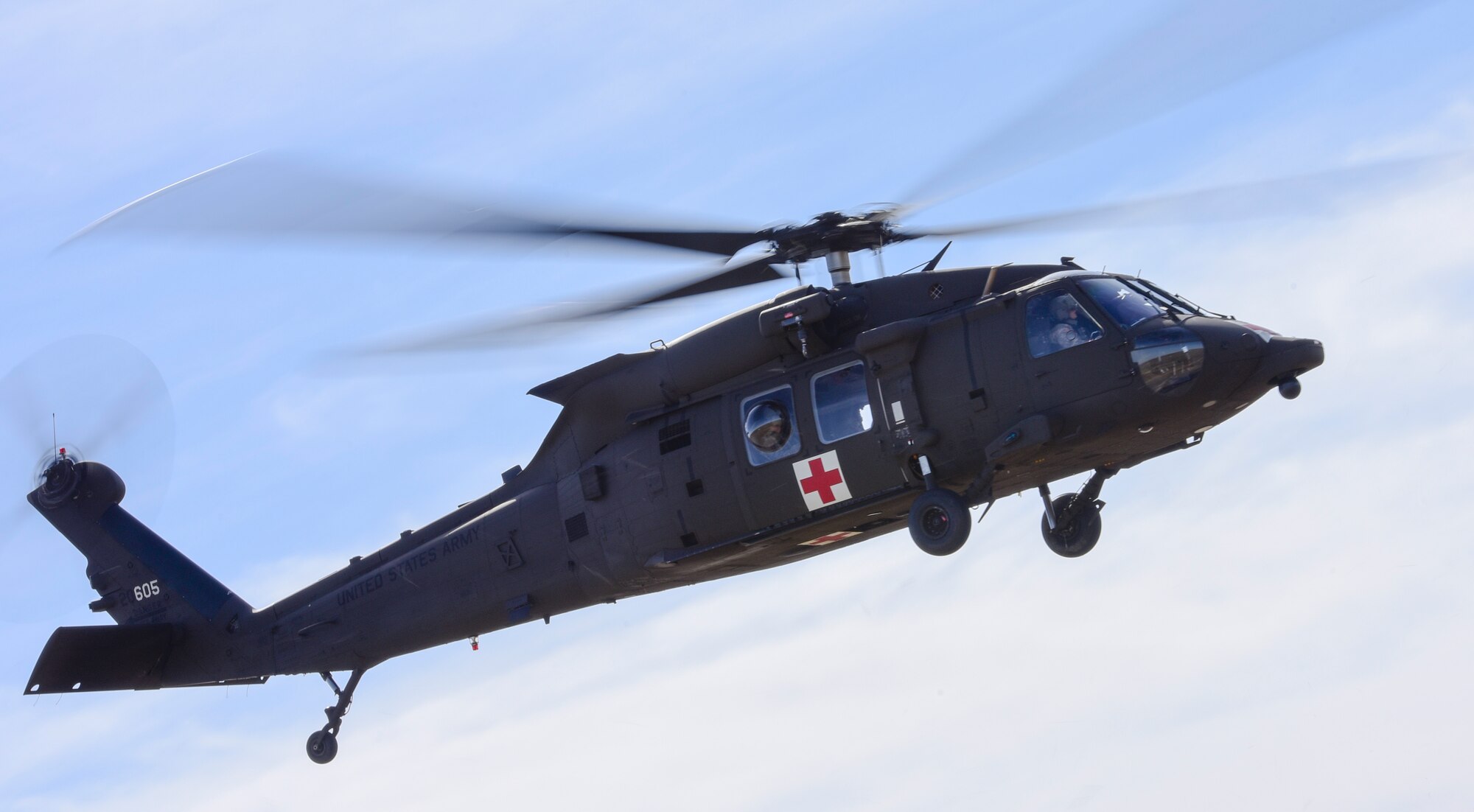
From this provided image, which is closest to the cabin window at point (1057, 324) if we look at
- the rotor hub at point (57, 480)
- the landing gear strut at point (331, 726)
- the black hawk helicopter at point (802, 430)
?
the black hawk helicopter at point (802, 430)

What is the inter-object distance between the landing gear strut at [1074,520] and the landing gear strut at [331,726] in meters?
9.08

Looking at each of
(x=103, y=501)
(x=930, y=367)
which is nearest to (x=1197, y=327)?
(x=930, y=367)

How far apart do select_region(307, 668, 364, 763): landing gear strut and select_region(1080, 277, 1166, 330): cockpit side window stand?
1057cm

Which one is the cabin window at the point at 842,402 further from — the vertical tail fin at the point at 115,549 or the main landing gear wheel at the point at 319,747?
the vertical tail fin at the point at 115,549

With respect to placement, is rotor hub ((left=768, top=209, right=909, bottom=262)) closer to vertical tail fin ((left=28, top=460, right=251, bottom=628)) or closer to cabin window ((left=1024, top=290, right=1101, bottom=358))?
cabin window ((left=1024, top=290, right=1101, bottom=358))

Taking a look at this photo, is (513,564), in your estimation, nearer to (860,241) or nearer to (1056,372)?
(860,241)

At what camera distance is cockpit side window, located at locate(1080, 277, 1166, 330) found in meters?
13.7

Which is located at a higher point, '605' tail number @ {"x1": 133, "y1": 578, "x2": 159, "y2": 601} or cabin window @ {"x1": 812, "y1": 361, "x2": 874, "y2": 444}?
cabin window @ {"x1": 812, "y1": 361, "x2": 874, "y2": 444}

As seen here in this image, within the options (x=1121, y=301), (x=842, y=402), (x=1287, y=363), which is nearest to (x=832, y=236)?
(x=842, y=402)

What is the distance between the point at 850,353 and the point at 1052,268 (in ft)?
7.33

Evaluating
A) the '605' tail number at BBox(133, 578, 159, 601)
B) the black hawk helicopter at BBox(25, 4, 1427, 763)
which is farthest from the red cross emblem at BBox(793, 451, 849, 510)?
the '605' tail number at BBox(133, 578, 159, 601)

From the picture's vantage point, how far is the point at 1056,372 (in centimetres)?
1380

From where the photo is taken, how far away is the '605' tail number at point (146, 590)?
20.4 m

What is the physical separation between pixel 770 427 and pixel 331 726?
7.80 metres
